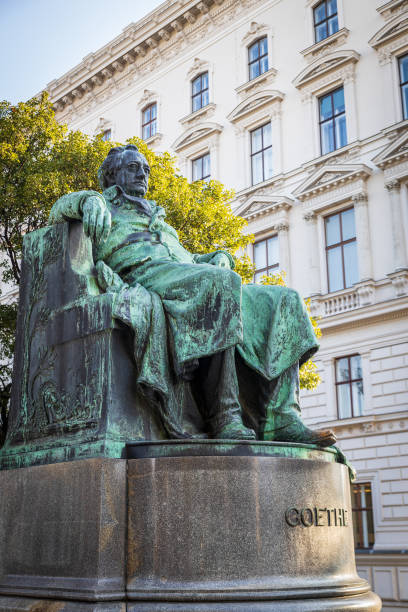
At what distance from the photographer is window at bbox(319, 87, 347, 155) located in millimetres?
21453

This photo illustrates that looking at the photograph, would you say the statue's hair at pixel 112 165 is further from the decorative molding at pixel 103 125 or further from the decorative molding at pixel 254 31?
the decorative molding at pixel 103 125

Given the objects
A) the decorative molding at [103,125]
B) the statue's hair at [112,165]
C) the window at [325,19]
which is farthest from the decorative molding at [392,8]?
the statue's hair at [112,165]

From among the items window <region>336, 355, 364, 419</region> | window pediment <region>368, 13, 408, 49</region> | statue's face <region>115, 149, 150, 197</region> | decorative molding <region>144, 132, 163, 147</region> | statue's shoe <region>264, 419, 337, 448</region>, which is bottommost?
statue's shoe <region>264, 419, 337, 448</region>

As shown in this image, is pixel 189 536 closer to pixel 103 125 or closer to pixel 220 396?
pixel 220 396

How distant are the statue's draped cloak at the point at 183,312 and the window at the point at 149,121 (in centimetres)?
2411

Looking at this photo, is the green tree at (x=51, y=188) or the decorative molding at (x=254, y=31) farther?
the decorative molding at (x=254, y=31)

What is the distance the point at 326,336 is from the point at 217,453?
56.1 ft

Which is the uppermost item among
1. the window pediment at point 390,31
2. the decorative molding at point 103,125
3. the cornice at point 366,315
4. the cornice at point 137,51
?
the cornice at point 137,51

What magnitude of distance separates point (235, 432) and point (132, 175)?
6.99 feet

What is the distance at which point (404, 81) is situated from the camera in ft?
65.8

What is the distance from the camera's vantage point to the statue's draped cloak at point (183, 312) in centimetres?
376

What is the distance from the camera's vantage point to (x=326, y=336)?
20094 millimetres

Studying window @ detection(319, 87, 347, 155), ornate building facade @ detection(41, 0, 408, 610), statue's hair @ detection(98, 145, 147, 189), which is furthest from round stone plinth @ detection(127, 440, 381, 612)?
window @ detection(319, 87, 347, 155)

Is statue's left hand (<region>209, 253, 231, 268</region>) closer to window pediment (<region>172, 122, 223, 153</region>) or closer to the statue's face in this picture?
the statue's face
